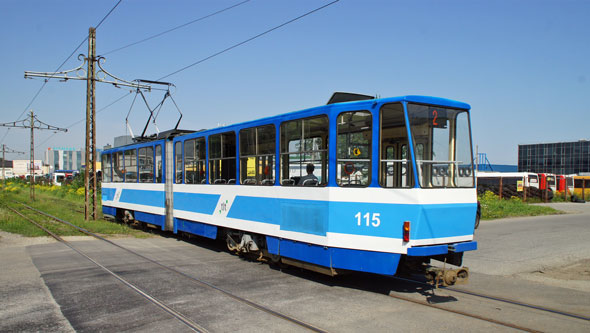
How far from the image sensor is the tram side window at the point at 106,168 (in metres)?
17.1

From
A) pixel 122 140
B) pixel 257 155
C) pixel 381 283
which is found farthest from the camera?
pixel 122 140

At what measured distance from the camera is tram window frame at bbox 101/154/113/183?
672 inches

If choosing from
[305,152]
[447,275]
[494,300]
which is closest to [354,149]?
[305,152]

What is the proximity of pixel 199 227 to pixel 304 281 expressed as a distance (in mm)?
4208

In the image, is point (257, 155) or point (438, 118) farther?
point (257, 155)

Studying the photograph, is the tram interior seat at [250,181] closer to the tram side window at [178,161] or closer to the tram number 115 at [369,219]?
the tram number 115 at [369,219]

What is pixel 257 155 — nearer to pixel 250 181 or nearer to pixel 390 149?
pixel 250 181

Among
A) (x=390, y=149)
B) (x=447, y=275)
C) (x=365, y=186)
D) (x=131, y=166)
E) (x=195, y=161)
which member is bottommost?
(x=447, y=275)

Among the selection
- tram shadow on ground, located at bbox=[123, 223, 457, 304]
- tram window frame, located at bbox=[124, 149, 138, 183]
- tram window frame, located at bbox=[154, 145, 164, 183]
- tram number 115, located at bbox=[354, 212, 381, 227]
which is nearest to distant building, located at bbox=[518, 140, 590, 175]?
tram window frame, located at bbox=[124, 149, 138, 183]

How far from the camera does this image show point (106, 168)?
57.1 feet

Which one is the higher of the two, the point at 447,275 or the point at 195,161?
the point at 195,161

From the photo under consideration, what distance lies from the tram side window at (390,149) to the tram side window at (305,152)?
37.6 inches

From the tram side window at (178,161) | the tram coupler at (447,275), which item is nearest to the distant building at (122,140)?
the tram side window at (178,161)

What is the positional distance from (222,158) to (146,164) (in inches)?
190
